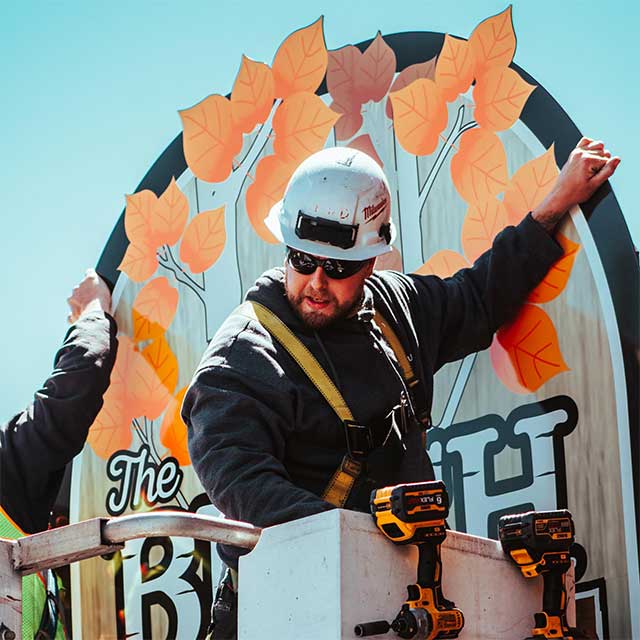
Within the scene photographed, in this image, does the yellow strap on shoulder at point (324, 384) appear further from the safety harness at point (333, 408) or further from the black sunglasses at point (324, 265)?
the black sunglasses at point (324, 265)

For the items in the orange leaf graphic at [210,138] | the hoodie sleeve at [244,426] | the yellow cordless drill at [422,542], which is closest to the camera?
the yellow cordless drill at [422,542]

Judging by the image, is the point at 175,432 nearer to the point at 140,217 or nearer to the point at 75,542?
the point at 140,217

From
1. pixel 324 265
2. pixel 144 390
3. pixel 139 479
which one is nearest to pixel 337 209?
pixel 324 265

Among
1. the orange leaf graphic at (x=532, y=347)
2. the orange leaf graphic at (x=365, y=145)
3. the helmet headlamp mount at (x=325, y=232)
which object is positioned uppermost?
the orange leaf graphic at (x=365, y=145)

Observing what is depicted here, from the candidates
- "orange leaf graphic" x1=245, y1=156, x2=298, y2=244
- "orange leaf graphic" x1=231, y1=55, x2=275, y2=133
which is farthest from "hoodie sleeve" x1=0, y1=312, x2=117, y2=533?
"orange leaf graphic" x1=231, y1=55, x2=275, y2=133

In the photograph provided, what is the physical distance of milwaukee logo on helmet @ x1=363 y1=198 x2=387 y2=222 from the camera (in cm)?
513

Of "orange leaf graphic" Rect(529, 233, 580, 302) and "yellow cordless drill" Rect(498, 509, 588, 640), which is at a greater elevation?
"orange leaf graphic" Rect(529, 233, 580, 302)

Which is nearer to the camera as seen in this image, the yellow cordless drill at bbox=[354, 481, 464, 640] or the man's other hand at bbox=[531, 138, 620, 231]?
the yellow cordless drill at bbox=[354, 481, 464, 640]

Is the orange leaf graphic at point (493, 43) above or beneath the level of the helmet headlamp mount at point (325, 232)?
above

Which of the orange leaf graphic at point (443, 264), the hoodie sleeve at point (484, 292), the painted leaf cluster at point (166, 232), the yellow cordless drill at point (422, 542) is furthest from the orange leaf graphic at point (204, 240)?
the yellow cordless drill at point (422, 542)

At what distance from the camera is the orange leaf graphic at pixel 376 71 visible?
241 inches

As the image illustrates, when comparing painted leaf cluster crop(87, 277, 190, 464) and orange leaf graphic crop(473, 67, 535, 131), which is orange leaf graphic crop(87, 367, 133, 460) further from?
orange leaf graphic crop(473, 67, 535, 131)

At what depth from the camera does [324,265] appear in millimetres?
5062

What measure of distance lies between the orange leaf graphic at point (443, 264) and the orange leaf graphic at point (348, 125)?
76cm
